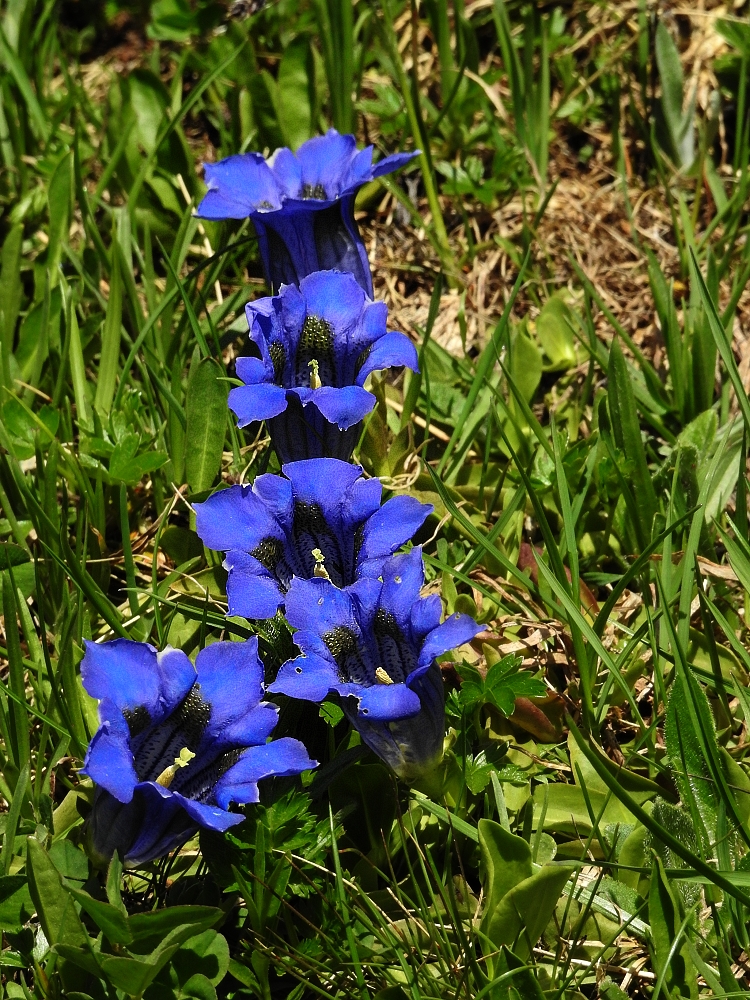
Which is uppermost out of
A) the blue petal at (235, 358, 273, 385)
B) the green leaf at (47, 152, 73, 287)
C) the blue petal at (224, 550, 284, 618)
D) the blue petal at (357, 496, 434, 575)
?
the green leaf at (47, 152, 73, 287)

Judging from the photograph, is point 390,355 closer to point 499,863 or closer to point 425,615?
point 425,615

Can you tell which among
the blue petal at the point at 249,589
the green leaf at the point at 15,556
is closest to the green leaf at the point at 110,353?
the green leaf at the point at 15,556

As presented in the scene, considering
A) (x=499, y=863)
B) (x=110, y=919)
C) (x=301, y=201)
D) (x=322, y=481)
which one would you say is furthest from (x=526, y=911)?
(x=301, y=201)

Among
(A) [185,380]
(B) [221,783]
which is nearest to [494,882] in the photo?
(B) [221,783]

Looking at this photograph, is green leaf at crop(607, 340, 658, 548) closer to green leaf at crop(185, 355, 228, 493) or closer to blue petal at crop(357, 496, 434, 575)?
blue petal at crop(357, 496, 434, 575)

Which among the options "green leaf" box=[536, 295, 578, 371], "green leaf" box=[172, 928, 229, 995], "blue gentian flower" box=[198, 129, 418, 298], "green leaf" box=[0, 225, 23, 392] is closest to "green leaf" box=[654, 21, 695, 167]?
"green leaf" box=[536, 295, 578, 371]
